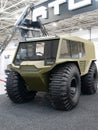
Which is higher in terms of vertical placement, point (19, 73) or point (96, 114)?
point (19, 73)

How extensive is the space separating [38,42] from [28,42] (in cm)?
36

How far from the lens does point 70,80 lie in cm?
582

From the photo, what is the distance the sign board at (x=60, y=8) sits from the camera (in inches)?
446

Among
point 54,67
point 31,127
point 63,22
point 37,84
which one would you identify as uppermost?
point 63,22

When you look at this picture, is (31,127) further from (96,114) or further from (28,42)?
(28,42)

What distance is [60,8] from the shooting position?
12547mm

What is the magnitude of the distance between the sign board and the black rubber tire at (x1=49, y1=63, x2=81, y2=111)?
614 cm

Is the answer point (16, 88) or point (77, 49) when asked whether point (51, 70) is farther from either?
point (77, 49)

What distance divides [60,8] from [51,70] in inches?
290

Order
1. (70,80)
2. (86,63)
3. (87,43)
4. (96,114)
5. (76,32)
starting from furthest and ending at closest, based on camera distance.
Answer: (76,32) → (87,43) → (86,63) → (70,80) → (96,114)

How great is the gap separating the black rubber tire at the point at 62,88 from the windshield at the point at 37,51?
0.42 metres

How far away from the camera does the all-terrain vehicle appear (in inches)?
224

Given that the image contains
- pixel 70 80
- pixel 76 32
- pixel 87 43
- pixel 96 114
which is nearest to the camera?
pixel 96 114

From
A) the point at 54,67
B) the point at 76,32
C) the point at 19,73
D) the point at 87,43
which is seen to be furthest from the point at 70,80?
the point at 76,32
